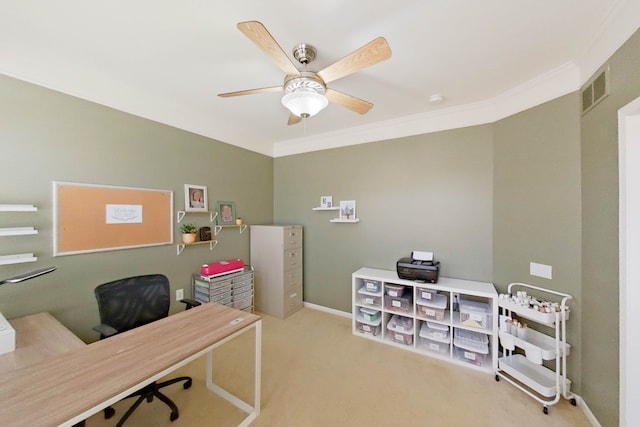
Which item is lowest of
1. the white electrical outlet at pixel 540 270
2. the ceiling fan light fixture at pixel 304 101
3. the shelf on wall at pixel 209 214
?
the white electrical outlet at pixel 540 270

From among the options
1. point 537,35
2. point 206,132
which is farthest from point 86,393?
point 537,35

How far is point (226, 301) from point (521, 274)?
319cm

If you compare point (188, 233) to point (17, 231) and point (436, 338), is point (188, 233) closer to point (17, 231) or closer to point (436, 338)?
point (17, 231)

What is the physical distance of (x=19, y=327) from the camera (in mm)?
1593

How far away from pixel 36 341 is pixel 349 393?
2150 mm

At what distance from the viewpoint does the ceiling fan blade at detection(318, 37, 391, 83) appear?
123 cm

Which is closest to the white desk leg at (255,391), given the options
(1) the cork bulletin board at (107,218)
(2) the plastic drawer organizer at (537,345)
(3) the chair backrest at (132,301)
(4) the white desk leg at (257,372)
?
(4) the white desk leg at (257,372)

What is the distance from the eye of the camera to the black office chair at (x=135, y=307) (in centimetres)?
167

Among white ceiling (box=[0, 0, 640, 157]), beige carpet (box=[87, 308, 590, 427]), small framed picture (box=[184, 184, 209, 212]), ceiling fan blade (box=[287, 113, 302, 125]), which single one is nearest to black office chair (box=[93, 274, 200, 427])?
beige carpet (box=[87, 308, 590, 427])

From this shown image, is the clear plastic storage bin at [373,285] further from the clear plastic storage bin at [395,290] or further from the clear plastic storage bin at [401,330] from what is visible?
the clear plastic storage bin at [401,330]

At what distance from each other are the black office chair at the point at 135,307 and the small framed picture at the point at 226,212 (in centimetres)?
126

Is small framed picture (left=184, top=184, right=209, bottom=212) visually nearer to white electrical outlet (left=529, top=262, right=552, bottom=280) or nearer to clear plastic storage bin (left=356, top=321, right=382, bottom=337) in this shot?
clear plastic storage bin (left=356, top=321, right=382, bottom=337)

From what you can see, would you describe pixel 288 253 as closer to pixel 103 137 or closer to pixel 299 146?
pixel 299 146

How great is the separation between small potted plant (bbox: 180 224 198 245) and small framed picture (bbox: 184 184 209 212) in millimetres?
204
